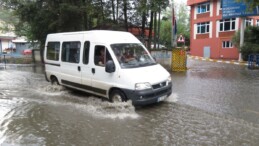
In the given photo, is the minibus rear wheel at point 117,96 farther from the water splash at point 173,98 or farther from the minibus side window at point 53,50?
the minibus side window at point 53,50

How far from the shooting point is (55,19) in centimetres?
2173

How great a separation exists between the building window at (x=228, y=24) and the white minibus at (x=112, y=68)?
92.5ft

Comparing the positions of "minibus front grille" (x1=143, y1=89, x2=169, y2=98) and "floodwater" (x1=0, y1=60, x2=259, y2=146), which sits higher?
"minibus front grille" (x1=143, y1=89, x2=169, y2=98)

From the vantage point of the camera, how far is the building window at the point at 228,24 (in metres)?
34.7

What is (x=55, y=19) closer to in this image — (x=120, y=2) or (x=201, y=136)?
(x=120, y=2)

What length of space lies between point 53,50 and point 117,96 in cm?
456

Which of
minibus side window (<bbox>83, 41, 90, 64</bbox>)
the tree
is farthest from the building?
minibus side window (<bbox>83, 41, 90, 64</bbox>)

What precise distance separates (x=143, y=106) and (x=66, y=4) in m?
13.6

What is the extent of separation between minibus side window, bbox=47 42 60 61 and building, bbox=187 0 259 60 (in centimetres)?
2640

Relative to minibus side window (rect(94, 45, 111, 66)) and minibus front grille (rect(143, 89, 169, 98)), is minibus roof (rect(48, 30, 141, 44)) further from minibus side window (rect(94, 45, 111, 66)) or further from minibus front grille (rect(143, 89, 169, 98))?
minibus front grille (rect(143, 89, 169, 98))

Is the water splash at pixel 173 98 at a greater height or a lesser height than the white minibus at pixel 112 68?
lesser

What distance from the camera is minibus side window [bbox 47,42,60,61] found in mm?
11529

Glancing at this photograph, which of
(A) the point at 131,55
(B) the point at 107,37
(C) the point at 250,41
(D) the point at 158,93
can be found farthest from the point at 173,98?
(C) the point at 250,41

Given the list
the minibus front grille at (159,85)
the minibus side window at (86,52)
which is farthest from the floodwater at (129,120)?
the minibus side window at (86,52)
